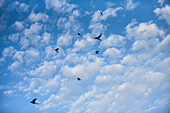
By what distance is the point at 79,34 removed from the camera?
92.0ft

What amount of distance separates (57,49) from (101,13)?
1148cm

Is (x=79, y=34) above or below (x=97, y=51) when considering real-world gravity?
above

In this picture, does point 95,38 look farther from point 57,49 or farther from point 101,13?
point 57,49

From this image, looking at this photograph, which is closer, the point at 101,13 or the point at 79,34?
the point at 101,13

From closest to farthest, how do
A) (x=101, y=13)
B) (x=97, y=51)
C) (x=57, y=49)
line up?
(x=101, y=13) → (x=57, y=49) → (x=97, y=51)

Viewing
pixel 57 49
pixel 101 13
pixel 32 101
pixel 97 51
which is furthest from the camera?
pixel 97 51

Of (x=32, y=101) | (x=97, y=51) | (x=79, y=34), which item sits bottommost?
(x=32, y=101)

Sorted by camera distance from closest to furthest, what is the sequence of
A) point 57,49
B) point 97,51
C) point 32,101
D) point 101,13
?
1. point 32,101
2. point 101,13
3. point 57,49
4. point 97,51

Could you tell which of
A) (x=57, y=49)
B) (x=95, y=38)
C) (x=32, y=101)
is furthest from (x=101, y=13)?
(x=32, y=101)

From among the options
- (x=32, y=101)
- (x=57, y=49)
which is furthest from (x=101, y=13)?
(x=32, y=101)

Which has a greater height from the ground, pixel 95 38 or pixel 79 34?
pixel 79 34

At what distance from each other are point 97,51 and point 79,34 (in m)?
5.54

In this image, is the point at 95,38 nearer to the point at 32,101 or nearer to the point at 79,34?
the point at 79,34

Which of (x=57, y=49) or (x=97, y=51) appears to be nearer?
(x=57, y=49)
